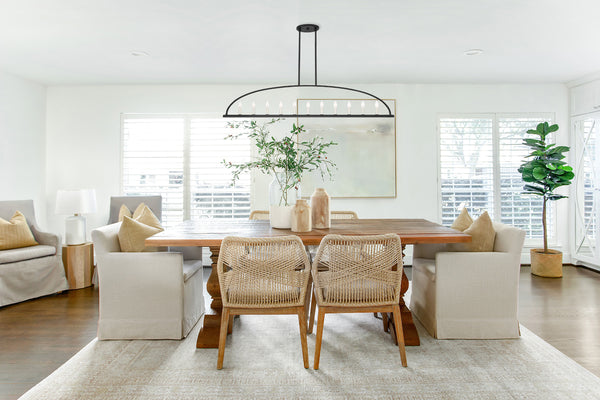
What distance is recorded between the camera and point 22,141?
15.6 ft

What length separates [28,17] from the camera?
118 inches

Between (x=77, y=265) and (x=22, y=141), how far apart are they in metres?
1.90

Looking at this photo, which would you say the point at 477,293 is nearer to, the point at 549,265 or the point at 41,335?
the point at 549,265

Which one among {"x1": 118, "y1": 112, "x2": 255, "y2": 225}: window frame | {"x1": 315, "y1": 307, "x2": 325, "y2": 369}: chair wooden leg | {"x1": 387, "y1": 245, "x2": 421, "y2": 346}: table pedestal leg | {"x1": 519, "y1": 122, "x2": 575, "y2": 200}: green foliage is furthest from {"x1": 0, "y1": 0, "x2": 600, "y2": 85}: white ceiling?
{"x1": 315, "y1": 307, "x2": 325, "y2": 369}: chair wooden leg

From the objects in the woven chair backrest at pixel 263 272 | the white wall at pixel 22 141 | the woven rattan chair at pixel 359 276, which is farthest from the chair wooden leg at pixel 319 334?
the white wall at pixel 22 141

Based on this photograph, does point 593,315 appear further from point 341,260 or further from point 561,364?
point 341,260

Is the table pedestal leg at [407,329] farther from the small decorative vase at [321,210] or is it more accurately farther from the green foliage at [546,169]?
the green foliage at [546,169]

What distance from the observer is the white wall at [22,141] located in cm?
449

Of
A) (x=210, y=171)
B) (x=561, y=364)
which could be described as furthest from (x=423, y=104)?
(x=561, y=364)

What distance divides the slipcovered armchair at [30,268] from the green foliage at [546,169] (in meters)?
5.33

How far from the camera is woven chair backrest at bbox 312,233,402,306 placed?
2.13 meters

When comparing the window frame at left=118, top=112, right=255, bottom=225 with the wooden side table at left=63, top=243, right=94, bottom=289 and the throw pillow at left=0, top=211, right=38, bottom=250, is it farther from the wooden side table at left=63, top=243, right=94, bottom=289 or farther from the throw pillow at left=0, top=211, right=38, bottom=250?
the throw pillow at left=0, top=211, right=38, bottom=250

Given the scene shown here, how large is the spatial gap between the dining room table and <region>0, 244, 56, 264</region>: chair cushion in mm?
1799

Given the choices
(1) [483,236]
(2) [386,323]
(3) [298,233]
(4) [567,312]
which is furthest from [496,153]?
(3) [298,233]
